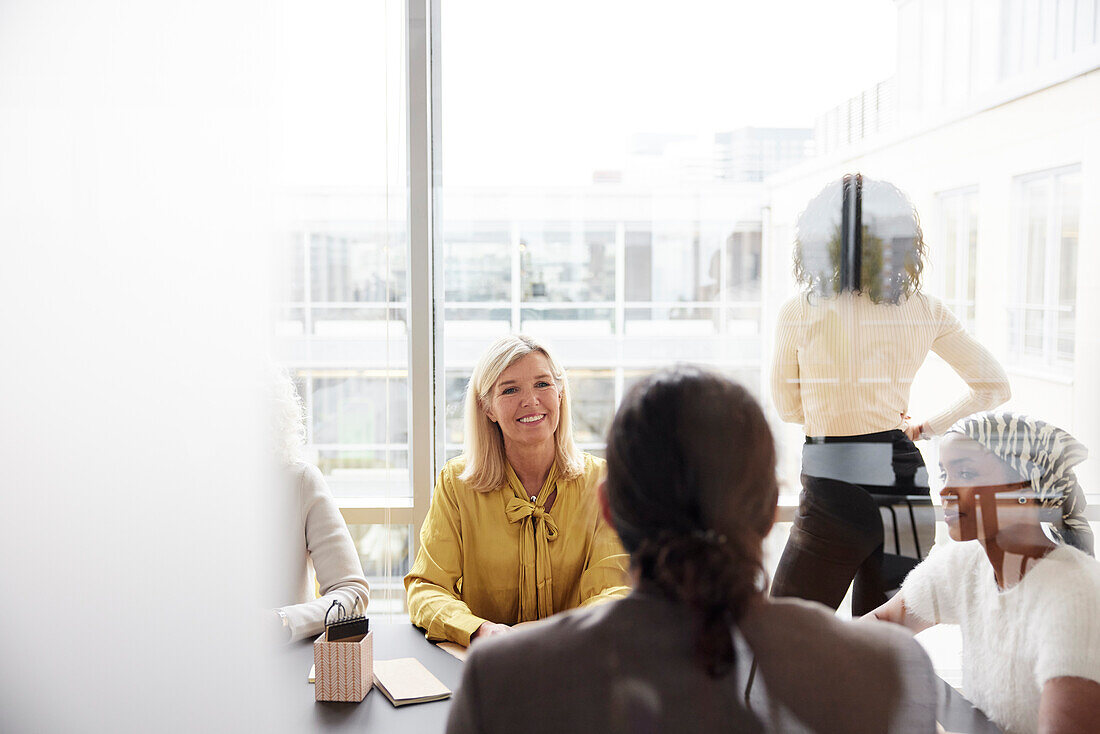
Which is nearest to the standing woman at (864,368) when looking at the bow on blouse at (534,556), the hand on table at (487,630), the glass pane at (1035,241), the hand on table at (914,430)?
the hand on table at (914,430)

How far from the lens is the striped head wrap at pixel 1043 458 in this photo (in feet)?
4.36

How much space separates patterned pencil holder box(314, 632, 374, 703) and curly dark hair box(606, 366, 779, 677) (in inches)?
23.0

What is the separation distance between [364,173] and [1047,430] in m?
1.59

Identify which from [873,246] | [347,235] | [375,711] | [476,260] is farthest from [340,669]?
[873,246]

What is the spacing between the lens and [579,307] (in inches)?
→ 82.1

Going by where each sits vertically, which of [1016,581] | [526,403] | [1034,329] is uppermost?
[1034,329]

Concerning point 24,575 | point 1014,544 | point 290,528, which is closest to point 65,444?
point 24,575

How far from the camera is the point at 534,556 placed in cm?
162

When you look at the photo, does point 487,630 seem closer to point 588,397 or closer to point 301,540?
point 301,540

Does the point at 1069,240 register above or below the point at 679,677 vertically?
above

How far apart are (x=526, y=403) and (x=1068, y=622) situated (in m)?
1.06

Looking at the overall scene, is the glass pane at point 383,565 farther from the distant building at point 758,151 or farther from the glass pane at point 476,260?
the distant building at point 758,151

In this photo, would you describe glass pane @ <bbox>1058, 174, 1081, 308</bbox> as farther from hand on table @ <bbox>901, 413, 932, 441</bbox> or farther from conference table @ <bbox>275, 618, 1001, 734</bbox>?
conference table @ <bbox>275, 618, 1001, 734</bbox>

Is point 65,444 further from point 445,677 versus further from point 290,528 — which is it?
point 445,677
